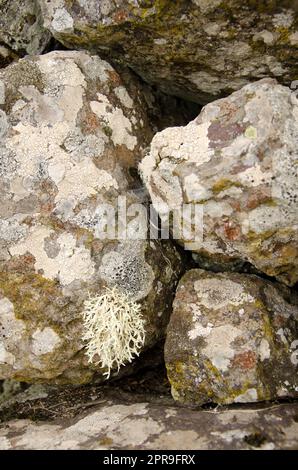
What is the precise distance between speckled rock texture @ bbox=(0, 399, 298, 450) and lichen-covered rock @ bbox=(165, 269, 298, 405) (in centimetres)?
14

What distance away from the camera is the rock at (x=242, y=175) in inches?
120

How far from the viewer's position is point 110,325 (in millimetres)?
3369

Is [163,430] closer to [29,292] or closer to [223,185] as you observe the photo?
[29,292]

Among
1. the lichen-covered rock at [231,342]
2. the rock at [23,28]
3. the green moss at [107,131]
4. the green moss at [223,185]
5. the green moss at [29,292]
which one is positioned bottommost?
the lichen-covered rock at [231,342]

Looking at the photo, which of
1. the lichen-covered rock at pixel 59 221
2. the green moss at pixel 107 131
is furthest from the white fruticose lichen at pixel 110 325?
the green moss at pixel 107 131

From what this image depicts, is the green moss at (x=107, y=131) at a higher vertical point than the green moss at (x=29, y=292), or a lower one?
higher

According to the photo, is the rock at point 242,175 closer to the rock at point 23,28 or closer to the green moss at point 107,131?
the green moss at point 107,131

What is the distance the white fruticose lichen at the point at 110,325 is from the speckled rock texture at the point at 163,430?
1.11ft

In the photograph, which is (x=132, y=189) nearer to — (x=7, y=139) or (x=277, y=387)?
(x=7, y=139)

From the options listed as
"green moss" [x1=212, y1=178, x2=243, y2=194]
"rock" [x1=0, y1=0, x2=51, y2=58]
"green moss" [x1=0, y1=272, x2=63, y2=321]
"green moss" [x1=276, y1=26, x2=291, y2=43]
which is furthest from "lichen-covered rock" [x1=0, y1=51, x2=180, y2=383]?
"green moss" [x1=276, y1=26, x2=291, y2=43]

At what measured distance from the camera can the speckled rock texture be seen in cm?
293

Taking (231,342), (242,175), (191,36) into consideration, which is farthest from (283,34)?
(231,342)

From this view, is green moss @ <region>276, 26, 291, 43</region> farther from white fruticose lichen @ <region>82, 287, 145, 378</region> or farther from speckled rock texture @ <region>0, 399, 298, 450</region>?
speckled rock texture @ <region>0, 399, 298, 450</region>

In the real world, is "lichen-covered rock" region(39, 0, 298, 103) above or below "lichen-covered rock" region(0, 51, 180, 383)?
above
